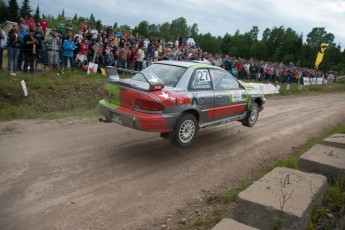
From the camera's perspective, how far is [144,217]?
14.4 feet

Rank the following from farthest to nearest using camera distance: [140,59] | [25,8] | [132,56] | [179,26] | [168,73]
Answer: [179,26] → [25,8] → [140,59] → [132,56] → [168,73]

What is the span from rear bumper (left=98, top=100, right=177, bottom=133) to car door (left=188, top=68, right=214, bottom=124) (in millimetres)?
764

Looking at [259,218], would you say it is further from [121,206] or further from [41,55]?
[41,55]

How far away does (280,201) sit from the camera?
3814 mm

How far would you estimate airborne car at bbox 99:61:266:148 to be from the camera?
19.8 feet

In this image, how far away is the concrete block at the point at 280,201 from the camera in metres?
3.62

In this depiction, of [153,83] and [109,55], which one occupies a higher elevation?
[109,55]

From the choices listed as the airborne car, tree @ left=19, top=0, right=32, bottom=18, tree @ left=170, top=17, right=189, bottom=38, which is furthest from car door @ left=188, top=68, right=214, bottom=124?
tree @ left=170, top=17, right=189, bottom=38

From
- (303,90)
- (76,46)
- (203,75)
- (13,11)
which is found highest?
(13,11)

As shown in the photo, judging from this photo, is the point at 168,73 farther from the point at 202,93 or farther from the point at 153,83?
the point at 153,83

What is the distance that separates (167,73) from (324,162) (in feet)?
11.6

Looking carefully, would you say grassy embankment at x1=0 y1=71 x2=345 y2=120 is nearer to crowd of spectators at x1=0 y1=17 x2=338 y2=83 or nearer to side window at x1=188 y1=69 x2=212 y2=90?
crowd of spectators at x1=0 y1=17 x2=338 y2=83

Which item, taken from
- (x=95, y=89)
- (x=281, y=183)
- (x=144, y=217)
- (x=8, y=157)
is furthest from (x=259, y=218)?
(x=95, y=89)

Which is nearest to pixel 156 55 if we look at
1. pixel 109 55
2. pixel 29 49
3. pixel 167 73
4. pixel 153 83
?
pixel 109 55
